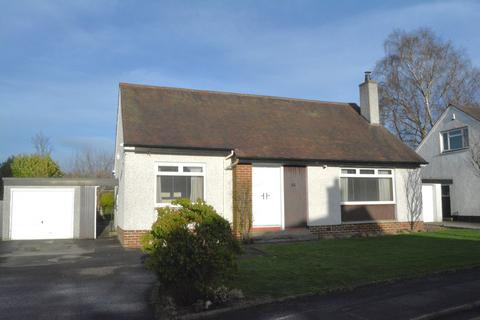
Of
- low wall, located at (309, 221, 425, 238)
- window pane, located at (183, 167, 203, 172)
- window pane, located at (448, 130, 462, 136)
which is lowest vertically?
low wall, located at (309, 221, 425, 238)

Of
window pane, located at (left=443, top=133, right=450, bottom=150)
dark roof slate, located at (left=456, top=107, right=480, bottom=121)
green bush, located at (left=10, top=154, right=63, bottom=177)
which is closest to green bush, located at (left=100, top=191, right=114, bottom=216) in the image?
green bush, located at (left=10, top=154, right=63, bottom=177)

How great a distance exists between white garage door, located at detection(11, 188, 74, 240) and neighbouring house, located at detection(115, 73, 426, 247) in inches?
121

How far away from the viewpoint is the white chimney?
19.8 m

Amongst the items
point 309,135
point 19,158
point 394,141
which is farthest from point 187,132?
point 19,158

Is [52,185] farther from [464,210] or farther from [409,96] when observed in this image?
[409,96]

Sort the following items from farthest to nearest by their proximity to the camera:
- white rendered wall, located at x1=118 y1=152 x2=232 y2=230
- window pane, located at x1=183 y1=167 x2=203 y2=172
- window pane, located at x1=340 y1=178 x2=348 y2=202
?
window pane, located at x1=340 y1=178 x2=348 y2=202 → window pane, located at x1=183 y1=167 x2=203 y2=172 → white rendered wall, located at x1=118 y1=152 x2=232 y2=230

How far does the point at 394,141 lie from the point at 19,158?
822 inches

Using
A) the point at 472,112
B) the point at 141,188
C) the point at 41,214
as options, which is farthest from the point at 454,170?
the point at 41,214

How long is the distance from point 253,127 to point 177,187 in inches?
161

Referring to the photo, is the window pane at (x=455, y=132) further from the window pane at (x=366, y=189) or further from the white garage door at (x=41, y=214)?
the white garage door at (x=41, y=214)

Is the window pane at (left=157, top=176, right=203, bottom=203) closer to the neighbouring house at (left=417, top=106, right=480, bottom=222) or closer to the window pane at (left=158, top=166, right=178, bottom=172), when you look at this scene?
the window pane at (left=158, top=166, right=178, bottom=172)

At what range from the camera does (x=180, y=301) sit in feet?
22.4

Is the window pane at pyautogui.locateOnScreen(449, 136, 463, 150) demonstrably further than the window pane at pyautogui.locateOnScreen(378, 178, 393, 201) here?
Yes

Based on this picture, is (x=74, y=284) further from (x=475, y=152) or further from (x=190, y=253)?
(x=475, y=152)
